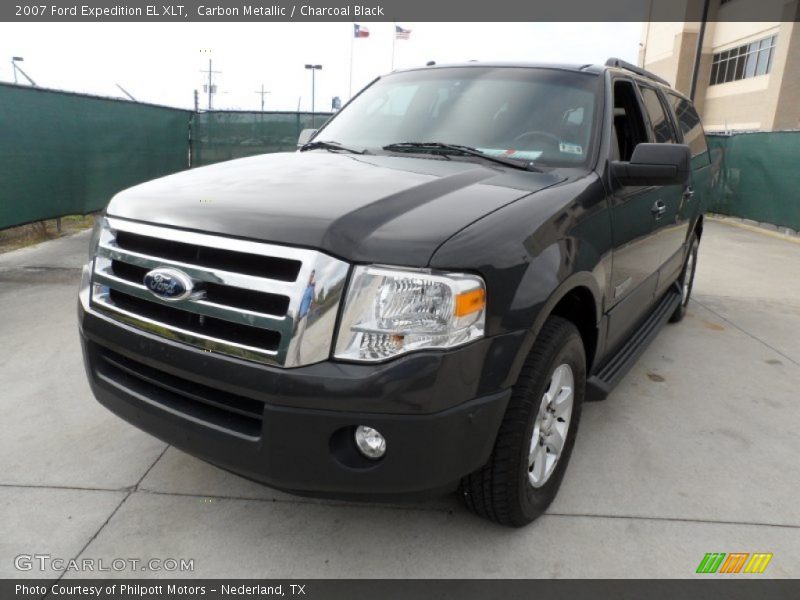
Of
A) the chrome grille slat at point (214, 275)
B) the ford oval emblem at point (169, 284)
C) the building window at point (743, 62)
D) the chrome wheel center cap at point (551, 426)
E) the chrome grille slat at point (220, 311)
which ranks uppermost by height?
the building window at point (743, 62)

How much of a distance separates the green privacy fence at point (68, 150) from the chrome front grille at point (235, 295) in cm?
592

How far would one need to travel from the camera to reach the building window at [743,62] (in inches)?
1238

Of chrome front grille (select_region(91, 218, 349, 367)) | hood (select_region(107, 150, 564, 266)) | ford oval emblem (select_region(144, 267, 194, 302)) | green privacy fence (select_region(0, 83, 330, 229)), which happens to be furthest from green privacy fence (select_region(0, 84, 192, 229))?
ford oval emblem (select_region(144, 267, 194, 302))

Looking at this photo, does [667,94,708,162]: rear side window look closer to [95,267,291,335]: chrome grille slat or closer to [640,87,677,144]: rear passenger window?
[640,87,677,144]: rear passenger window

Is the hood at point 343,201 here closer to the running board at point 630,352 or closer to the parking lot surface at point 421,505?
the running board at point 630,352

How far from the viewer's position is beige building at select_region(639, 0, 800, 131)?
96.7 ft

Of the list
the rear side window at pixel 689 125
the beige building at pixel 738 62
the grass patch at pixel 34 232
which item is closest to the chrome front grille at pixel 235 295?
the rear side window at pixel 689 125

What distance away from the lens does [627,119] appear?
355cm

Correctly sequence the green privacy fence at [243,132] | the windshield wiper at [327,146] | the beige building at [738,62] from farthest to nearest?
the beige building at [738,62] < the green privacy fence at [243,132] < the windshield wiper at [327,146]

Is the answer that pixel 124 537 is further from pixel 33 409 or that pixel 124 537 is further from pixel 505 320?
pixel 505 320

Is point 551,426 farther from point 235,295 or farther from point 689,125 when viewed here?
point 689,125

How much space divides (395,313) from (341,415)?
13.6 inches

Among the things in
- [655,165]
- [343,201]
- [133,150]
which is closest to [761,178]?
[655,165]

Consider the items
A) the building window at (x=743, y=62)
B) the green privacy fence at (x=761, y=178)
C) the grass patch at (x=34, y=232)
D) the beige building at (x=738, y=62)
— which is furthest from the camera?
the building window at (x=743, y=62)
